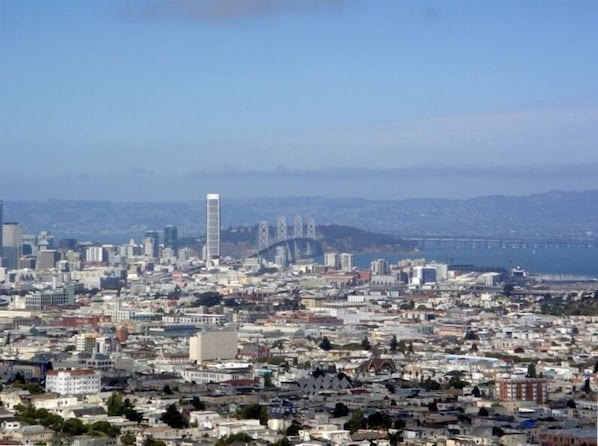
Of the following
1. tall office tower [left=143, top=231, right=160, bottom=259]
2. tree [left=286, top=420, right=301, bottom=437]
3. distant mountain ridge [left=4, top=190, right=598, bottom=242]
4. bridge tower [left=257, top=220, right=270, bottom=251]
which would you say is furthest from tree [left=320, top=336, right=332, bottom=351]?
distant mountain ridge [left=4, top=190, right=598, bottom=242]

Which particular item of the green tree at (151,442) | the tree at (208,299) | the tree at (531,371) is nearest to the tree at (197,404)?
the green tree at (151,442)

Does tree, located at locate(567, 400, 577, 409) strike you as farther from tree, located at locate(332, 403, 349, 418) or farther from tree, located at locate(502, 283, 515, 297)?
tree, located at locate(502, 283, 515, 297)

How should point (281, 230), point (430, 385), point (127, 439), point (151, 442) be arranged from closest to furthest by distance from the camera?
point (151, 442) < point (127, 439) < point (430, 385) < point (281, 230)

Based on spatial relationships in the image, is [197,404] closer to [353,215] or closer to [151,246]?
[151,246]

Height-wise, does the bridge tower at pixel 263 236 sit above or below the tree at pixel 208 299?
above

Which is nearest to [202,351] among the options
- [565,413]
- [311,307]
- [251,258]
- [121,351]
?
[121,351]

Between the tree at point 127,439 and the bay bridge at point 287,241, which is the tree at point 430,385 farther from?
the bay bridge at point 287,241

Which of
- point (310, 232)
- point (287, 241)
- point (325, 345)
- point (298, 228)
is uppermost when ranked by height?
point (298, 228)

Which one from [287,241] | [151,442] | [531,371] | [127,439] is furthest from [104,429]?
[287,241]
